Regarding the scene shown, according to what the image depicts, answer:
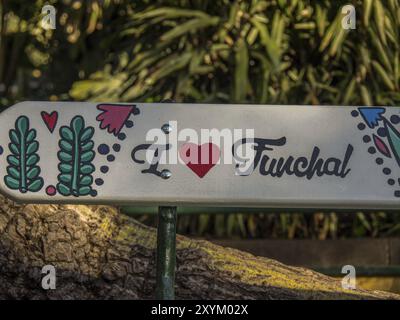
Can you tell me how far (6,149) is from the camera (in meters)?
3.58

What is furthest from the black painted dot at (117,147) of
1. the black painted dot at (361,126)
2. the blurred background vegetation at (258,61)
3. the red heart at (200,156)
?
the blurred background vegetation at (258,61)

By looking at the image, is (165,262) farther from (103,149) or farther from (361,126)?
(361,126)

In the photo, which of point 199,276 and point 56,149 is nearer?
point 56,149

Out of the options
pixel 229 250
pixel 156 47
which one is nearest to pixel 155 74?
pixel 156 47

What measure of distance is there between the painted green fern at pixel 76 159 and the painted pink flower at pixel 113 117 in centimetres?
5

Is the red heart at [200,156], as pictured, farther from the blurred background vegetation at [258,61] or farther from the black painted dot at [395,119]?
the blurred background vegetation at [258,61]

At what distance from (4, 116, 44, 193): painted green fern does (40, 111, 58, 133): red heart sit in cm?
5

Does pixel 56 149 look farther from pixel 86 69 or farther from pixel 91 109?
pixel 86 69

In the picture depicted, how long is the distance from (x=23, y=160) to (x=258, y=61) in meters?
3.71

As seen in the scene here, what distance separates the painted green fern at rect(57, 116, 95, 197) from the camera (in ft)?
11.7

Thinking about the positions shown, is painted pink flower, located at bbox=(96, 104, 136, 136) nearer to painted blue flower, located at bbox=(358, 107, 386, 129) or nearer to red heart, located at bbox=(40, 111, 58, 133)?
red heart, located at bbox=(40, 111, 58, 133)

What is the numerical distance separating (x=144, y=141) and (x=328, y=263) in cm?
314

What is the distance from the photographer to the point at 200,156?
357cm
